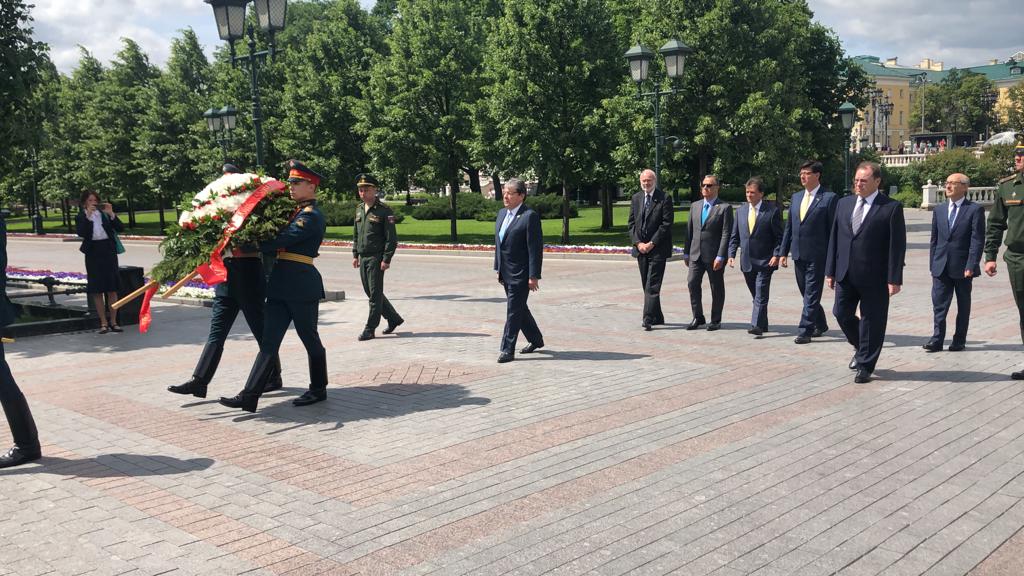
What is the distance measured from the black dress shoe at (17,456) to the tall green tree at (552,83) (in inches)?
924

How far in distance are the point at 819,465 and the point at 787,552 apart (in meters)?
Result: 1.38

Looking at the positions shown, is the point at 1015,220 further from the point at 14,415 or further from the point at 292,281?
the point at 14,415

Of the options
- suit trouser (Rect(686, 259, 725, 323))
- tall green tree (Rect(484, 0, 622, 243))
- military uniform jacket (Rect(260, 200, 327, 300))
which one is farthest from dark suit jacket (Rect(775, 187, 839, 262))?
tall green tree (Rect(484, 0, 622, 243))

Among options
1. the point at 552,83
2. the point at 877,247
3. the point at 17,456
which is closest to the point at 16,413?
the point at 17,456

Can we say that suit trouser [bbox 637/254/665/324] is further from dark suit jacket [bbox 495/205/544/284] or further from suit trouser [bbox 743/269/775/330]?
dark suit jacket [bbox 495/205/544/284]

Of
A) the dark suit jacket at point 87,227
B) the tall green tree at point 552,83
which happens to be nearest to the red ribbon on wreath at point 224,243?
the dark suit jacket at point 87,227

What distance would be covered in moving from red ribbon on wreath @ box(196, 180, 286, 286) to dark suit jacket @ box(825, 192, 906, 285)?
499cm

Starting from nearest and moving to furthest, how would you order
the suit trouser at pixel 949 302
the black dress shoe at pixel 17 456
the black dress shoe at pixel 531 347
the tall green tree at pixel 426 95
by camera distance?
1. the black dress shoe at pixel 17 456
2. the suit trouser at pixel 949 302
3. the black dress shoe at pixel 531 347
4. the tall green tree at pixel 426 95

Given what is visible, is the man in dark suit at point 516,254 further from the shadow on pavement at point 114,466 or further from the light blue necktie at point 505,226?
the shadow on pavement at point 114,466

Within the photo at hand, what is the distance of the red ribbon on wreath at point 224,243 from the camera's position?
6441mm

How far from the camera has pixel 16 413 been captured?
5273mm

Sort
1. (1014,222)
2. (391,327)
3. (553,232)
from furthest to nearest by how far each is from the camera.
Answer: (553,232), (391,327), (1014,222)

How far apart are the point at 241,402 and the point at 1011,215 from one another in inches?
279

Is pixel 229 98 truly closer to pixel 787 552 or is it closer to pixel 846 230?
pixel 846 230
